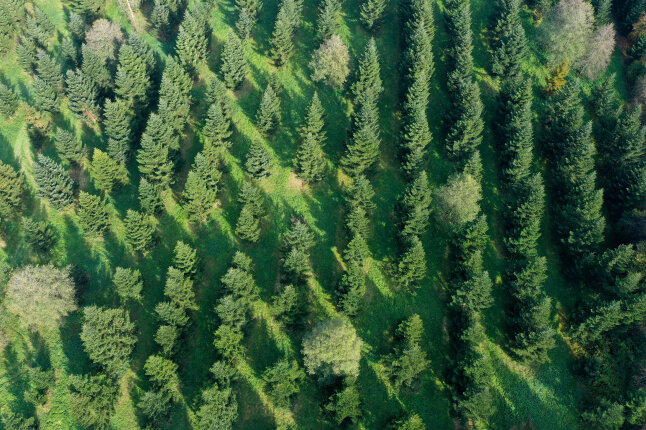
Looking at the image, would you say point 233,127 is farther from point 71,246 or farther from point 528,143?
point 528,143

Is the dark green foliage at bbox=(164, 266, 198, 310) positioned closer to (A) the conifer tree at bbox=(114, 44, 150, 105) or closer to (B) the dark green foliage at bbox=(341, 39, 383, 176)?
(B) the dark green foliage at bbox=(341, 39, 383, 176)


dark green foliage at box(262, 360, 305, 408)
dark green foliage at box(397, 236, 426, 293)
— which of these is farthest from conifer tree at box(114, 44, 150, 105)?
dark green foliage at box(397, 236, 426, 293)

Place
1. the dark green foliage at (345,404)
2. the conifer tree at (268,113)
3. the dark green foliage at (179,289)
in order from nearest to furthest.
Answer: the dark green foliage at (345,404) < the dark green foliage at (179,289) < the conifer tree at (268,113)

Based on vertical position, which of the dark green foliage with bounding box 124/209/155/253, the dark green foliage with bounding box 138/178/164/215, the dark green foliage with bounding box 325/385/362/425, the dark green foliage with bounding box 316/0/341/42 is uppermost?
the dark green foliage with bounding box 316/0/341/42

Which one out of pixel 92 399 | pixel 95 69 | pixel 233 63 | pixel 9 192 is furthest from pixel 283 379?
pixel 95 69

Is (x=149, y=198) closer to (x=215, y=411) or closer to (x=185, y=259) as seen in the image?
(x=185, y=259)

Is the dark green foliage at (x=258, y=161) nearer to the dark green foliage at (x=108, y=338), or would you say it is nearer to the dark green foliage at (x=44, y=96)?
the dark green foliage at (x=108, y=338)

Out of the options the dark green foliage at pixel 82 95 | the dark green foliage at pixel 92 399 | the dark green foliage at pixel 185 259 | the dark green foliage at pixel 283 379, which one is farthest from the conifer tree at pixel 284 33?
the dark green foliage at pixel 92 399
